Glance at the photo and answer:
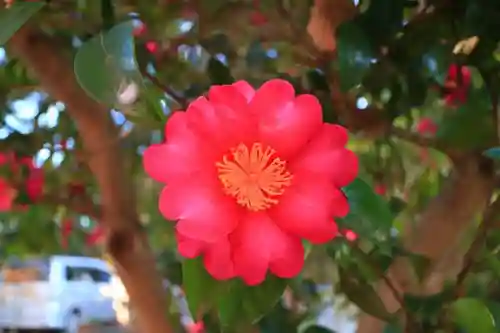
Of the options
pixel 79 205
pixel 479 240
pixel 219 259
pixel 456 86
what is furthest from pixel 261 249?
pixel 79 205

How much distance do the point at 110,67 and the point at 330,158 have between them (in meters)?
0.11

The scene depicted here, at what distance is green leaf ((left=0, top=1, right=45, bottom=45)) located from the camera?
13.6 inches

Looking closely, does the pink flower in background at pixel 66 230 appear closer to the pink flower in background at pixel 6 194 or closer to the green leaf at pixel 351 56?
the pink flower in background at pixel 6 194

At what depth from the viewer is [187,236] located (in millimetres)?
325

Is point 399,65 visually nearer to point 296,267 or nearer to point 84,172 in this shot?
point 296,267

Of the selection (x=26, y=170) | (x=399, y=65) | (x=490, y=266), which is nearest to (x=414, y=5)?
(x=399, y=65)

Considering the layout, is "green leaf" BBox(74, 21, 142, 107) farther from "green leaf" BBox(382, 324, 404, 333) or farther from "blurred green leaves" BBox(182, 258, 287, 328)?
"green leaf" BBox(382, 324, 404, 333)

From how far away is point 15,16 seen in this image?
354 mm

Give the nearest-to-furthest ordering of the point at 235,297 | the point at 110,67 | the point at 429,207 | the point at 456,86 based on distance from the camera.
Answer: the point at 110,67, the point at 235,297, the point at 456,86, the point at 429,207

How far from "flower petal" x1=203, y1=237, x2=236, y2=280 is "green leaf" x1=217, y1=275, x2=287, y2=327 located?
0.06 m

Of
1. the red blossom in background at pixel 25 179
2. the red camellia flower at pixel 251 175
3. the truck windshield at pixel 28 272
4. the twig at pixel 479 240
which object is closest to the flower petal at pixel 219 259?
the red camellia flower at pixel 251 175

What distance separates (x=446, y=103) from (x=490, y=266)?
21 centimetres

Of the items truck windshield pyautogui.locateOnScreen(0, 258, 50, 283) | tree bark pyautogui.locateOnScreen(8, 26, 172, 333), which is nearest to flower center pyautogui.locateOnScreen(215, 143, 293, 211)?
tree bark pyautogui.locateOnScreen(8, 26, 172, 333)

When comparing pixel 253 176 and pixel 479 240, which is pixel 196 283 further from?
pixel 479 240
